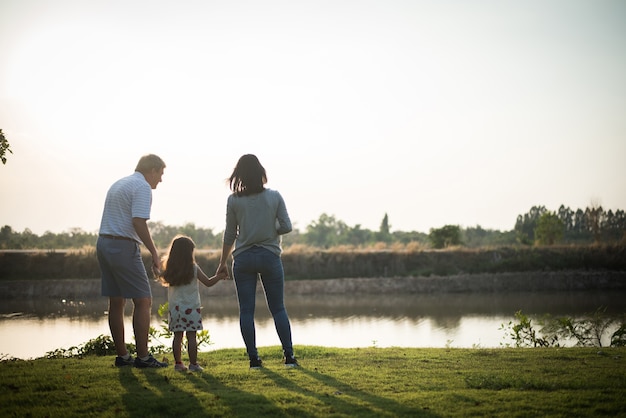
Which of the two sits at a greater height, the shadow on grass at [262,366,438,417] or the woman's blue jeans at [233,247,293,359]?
the woman's blue jeans at [233,247,293,359]

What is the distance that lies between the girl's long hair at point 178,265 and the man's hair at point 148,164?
68 cm

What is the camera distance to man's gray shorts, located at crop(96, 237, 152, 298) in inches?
194

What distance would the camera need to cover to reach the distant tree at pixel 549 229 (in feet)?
108

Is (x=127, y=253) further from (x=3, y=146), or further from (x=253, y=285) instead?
(x=3, y=146)

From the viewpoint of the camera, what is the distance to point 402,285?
2209 cm

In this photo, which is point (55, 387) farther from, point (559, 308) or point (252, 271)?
point (559, 308)

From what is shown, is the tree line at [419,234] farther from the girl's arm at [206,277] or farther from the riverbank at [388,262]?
the girl's arm at [206,277]

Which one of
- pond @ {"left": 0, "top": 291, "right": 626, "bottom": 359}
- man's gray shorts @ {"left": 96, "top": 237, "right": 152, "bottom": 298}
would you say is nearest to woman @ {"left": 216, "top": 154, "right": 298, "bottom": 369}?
man's gray shorts @ {"left": 96, "top": 237, "right": 152, "bottom": 298}

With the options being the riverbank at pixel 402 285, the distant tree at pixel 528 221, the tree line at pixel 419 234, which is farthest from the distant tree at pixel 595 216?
the distant tree at pixel 528 221

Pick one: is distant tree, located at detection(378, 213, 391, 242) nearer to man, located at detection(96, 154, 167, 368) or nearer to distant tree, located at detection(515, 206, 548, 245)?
distant tree, located at detection(515, 206, 548, 245)

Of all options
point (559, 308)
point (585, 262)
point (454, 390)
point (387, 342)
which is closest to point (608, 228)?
point (585, 262)

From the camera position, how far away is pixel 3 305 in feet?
60.2

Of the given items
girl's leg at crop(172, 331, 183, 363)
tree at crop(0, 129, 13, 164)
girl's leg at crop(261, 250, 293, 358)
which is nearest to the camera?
girl's leg at crop(172, 331, 183, 363)

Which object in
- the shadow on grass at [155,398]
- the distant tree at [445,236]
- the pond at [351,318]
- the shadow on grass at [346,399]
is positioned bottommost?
the pond at [351,318]
